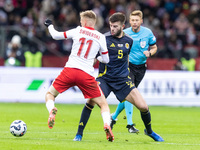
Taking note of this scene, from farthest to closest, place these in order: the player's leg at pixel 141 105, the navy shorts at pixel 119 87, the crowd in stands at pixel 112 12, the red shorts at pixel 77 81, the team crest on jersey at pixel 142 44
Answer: the crowd in stands at pixel 112 12 < the team crest on jersey at pixel 142 44 < the navy shorts at pixel 119 87 < the player's leg at pixel 141 105 < the red shorts at pixel 77 81

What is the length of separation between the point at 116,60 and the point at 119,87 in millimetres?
493

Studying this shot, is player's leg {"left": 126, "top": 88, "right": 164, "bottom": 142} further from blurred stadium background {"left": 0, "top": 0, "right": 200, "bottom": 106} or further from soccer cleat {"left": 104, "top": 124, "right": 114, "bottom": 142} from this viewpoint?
blurred stadium background {"left": 0, "top": 0, "right": 200, "bottom": 106}

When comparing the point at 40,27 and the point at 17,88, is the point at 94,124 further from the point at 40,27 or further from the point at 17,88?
the point at 40,27

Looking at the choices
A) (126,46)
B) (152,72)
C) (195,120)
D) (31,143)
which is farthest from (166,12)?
(31,143)

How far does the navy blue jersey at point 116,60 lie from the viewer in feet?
30.0

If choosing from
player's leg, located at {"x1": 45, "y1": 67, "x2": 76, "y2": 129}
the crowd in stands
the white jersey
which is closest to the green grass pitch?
player's leg, located at {"x1": 45, "y1": 67, "x2": 76, "y2": 129}

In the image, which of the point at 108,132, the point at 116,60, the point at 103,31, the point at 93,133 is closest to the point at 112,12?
the point at 103,31

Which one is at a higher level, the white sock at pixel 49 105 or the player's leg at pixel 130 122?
the white sock at pixel 49 105

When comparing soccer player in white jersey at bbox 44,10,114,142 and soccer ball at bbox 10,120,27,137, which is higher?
soccer player in white jersey at bbox 44,10,114,142

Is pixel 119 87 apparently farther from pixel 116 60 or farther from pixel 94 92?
pixel 94 92

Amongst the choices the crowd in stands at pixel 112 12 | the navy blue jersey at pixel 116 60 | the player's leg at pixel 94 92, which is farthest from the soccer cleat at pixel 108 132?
the crowd in stands at pixel 112 12

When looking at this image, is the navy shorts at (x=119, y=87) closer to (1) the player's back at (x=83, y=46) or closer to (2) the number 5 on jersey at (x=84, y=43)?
(1) the player's back at (x=83, y=46)

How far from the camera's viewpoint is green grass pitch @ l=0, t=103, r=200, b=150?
7945 millimetres

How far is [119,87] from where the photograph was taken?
907 cm
